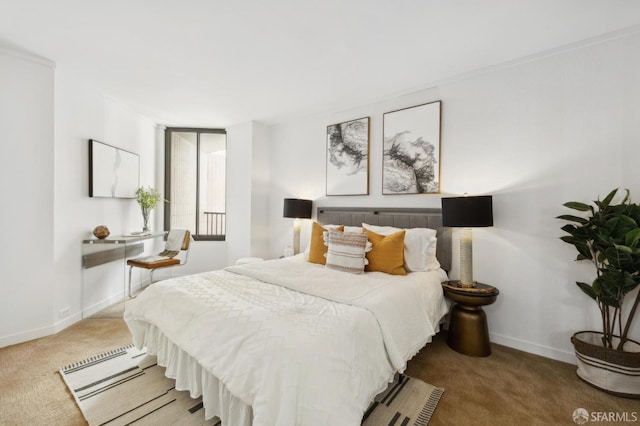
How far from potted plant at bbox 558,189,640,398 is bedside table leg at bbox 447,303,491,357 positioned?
2.02ft

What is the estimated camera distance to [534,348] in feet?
8.29

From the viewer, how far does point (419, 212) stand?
124 inches

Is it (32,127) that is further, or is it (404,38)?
(32,127)

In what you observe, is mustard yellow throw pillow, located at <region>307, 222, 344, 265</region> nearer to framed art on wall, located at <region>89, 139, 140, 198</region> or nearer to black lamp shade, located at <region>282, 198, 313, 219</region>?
black lamp shade, located at <region>282, 198, 313, 219</region>

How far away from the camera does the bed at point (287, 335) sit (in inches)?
49.0

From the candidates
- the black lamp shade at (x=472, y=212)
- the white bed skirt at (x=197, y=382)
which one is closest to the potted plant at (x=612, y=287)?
the black lamp shade at (x=472, y=212)

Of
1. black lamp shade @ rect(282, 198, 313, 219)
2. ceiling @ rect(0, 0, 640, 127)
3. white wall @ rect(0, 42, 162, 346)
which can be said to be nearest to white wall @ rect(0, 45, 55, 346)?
white wall @ rect(0, 42, 162, 346)

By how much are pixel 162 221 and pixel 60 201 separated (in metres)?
1.89

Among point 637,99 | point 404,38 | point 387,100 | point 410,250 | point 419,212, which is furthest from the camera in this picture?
point 387,100

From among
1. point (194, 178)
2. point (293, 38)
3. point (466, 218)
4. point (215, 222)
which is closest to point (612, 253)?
point (466, 218)

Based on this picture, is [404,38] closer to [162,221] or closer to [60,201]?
[60,201]

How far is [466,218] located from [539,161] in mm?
859

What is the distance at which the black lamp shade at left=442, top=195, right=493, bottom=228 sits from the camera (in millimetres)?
2430

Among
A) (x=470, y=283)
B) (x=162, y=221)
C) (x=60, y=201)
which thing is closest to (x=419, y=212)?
(x=470, y=283)
